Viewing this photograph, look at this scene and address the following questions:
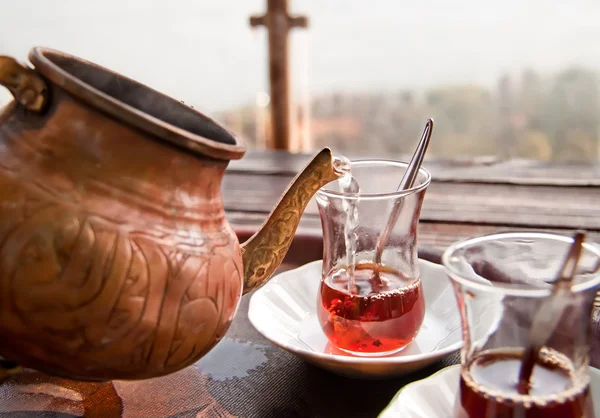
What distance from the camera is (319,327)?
0.83 m

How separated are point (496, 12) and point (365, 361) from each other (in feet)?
9.02

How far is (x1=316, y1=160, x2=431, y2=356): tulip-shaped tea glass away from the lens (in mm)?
736

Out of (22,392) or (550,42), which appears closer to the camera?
(22,392)

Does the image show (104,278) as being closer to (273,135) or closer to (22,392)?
(22,392)

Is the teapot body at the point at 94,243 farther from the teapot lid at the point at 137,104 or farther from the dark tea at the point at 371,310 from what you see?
the dark tea at the point at 371,310

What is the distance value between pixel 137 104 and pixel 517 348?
396 mm

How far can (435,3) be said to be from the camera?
10.2 feet

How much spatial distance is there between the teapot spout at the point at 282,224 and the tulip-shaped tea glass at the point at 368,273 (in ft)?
0.12

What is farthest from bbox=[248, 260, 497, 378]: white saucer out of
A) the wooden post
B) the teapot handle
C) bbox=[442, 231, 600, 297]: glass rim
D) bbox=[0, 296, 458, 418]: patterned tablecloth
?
the wooden post

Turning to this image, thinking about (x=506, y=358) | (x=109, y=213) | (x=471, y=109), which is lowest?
(x=471, y=109)

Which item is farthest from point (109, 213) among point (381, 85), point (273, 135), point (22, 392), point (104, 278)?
point (381, 85)

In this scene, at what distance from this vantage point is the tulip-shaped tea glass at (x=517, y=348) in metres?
0.50

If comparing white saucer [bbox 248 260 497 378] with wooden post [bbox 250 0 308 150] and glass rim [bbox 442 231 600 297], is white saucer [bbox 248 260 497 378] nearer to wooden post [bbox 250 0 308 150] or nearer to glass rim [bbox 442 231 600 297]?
glass rim [bbox 442 231 600 297]

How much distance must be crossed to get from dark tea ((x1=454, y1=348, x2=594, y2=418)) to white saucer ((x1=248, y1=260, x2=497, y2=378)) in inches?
4.7
